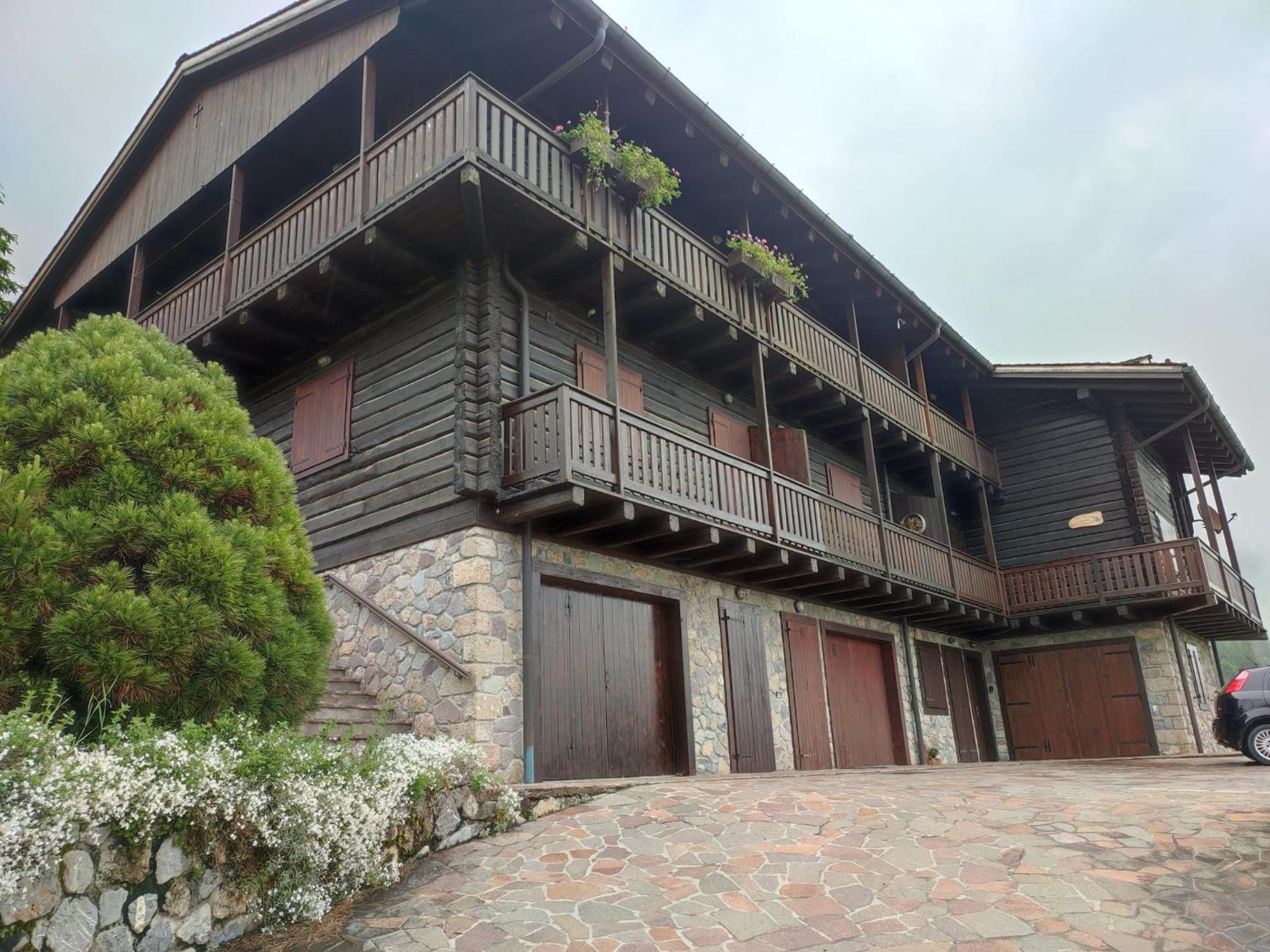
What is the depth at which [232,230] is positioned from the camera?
40.3 feet

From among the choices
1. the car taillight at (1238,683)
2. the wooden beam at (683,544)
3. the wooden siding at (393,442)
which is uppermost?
the wooden siding at (393,442)

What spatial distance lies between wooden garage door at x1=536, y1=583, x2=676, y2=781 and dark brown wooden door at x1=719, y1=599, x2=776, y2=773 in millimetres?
1012

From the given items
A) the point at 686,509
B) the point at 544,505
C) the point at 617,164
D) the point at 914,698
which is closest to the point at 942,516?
the point at 914,698

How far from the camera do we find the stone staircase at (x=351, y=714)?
804 cm

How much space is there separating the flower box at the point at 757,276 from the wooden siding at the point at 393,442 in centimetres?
406

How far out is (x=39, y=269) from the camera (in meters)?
17.5

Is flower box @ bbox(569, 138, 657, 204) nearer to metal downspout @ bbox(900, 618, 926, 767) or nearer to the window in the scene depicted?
metal downspout @ bbox(900, 618, 926, 767)

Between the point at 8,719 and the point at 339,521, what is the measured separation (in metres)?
6.92

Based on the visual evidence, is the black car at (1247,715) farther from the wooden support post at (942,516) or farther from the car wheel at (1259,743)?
the wooden support post at (942,516)

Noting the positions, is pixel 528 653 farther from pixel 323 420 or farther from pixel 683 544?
pixel 323 420

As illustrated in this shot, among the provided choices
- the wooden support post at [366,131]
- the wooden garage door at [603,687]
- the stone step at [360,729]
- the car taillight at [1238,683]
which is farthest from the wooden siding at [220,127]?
the car taillight at [1238,683]

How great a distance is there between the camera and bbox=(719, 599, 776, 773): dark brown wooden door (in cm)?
1148

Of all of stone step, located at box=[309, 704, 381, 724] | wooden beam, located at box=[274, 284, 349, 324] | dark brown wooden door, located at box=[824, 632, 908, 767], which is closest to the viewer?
stone step, located at box=[309, 704, 381, 724]

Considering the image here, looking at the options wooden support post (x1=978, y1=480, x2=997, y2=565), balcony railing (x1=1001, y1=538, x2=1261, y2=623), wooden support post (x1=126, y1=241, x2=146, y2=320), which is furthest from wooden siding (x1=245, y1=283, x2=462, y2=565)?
balcony railing (x1=1001, y1=538, x2=1261, y2=623)
